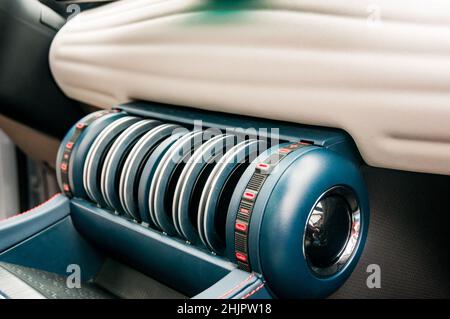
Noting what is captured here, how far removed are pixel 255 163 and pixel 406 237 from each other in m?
0.43

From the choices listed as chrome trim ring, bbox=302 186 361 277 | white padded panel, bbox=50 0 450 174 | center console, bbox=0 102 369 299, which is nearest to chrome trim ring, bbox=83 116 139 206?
center console, bbox=0 102 369 299

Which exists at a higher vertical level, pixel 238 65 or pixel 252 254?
pixel 238 65

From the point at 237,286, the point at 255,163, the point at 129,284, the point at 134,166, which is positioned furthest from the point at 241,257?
the point at 129,284

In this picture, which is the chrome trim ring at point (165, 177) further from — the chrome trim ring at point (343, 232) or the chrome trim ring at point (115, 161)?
the chrome trim ring at point (343, 232)

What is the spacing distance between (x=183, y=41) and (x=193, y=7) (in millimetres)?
88

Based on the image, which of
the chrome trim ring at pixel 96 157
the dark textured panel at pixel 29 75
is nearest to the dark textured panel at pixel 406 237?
the chrome trim ring at pixel 96 157

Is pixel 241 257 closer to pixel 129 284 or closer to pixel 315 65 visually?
pixel 315 65

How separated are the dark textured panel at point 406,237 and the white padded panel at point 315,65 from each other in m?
0.13

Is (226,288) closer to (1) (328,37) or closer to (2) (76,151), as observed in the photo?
(1) (328,37)

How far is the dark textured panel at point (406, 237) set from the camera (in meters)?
1.14

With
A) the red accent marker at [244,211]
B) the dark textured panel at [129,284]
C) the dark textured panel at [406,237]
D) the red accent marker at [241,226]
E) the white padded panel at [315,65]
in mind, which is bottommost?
the dark textured panel at [129,284]

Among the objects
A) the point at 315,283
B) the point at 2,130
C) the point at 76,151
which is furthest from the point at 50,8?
the point at 315,283

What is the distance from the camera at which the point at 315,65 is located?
1.06m

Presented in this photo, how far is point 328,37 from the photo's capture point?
104 cm
